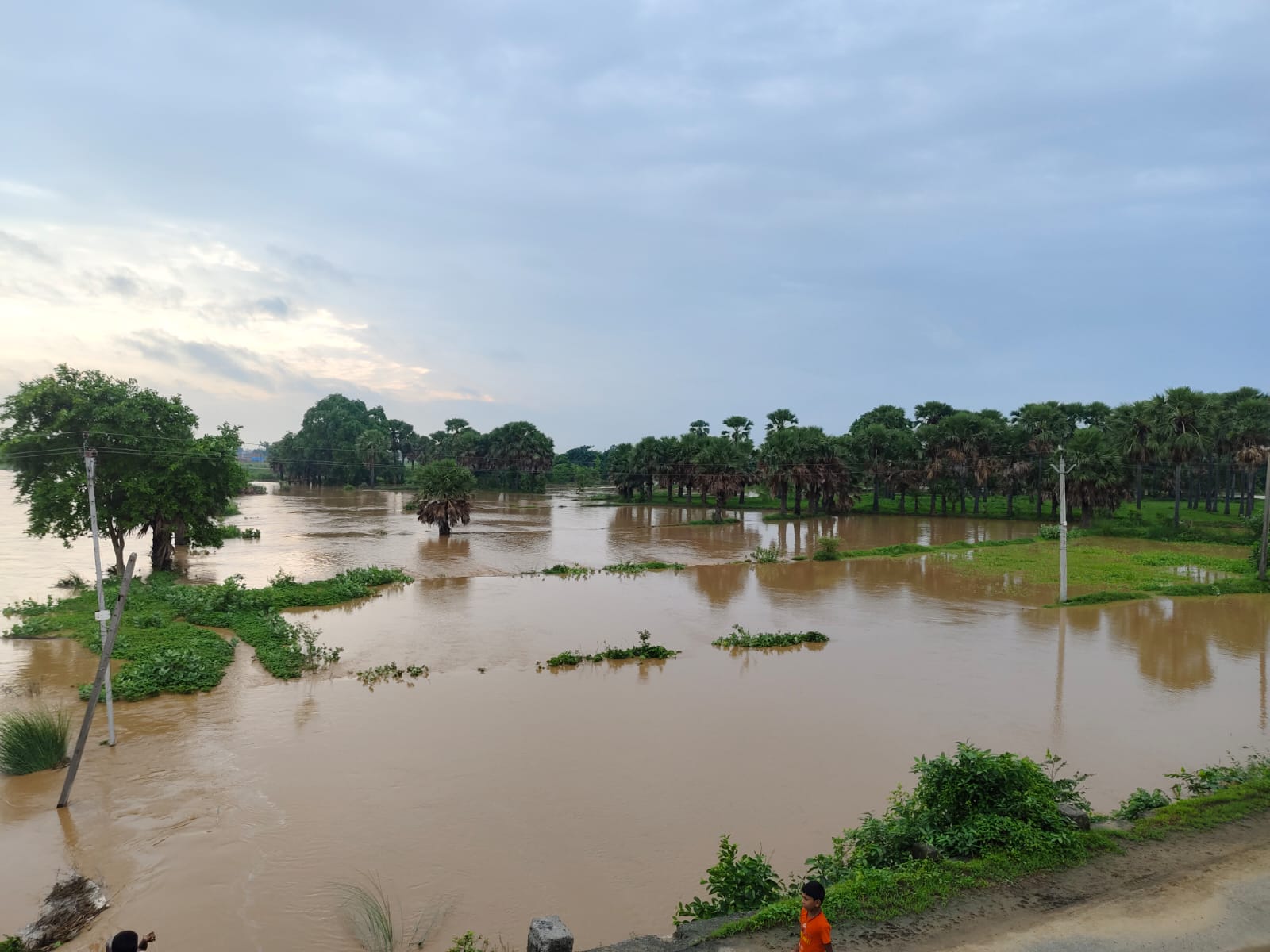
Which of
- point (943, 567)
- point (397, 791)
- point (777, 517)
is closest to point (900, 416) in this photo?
point (777, 517)

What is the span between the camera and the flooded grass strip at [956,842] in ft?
22.2

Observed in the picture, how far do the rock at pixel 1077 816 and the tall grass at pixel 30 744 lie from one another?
48.3 feet

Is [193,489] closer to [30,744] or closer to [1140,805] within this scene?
[30,744]

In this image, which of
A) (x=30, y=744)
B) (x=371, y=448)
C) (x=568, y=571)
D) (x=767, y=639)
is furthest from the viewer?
(x=371, y=448)

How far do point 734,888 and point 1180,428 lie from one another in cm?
4975

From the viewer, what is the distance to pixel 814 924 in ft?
17.9

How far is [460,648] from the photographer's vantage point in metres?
19.6

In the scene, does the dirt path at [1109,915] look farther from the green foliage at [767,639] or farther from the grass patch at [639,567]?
the grass patch at [639,567]

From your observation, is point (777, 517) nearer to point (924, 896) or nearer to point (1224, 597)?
point (1224, 597)

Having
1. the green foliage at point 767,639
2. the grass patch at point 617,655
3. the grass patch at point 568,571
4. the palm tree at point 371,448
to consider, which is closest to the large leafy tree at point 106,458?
the grass patch at point 568,571

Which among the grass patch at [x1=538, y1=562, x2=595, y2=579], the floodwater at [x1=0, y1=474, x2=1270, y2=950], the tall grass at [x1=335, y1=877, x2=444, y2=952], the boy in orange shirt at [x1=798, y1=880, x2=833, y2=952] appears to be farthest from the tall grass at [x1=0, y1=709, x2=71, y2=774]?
the grass patch at [x1=538, y1=562, x2=595, y2=579]

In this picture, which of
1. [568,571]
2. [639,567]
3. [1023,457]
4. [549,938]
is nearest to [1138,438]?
[1023,457]

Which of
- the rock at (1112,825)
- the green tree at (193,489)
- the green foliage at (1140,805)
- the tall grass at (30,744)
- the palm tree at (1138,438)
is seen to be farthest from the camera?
the palm tree at (1138,438)

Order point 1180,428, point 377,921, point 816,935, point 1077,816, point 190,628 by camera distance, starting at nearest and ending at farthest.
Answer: point 816,935
point 377,921
point 1077,816
point 190,628
point 1180,428
